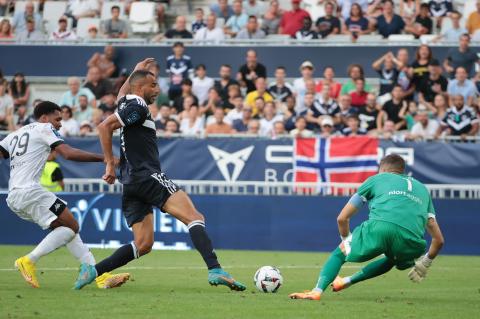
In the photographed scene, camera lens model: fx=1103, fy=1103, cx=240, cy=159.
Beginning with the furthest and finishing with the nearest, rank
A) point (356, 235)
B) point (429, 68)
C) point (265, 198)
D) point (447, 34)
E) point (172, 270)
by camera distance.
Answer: point (447, 34) < point (429, 68) < point (265, 198) < point (172, 270) < point (356, 235)

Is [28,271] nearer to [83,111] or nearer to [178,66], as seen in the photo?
[83,111]

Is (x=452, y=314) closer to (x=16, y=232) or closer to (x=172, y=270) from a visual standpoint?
(x=172, y=270)

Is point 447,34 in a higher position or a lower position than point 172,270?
higher

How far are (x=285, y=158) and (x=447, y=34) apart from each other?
5702mm

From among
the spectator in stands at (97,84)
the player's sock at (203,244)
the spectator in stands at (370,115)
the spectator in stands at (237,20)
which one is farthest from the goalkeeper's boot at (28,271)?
the spectator in stands at (237,20)

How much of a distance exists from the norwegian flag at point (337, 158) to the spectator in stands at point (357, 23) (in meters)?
4.94

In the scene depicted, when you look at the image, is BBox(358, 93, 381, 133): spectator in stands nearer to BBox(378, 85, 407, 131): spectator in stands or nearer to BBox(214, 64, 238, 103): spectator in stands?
BBox(378, 85, 407, 131): spectator in stands

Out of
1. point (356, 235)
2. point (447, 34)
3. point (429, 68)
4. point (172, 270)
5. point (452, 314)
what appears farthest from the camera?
point (447, 34)

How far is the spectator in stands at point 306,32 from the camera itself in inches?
989

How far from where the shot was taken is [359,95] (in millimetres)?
22766

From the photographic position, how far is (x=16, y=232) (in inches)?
834

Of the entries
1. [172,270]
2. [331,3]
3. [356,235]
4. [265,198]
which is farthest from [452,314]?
[331,3]

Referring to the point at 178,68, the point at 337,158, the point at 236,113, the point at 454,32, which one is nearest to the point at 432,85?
the point at 454,32

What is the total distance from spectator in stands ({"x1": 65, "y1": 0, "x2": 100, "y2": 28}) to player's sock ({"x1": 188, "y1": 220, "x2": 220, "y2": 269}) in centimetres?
1728
